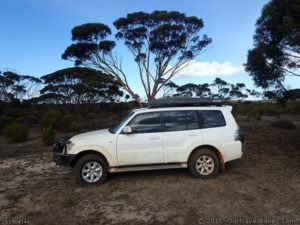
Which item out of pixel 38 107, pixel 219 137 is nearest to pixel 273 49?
pixel 219 137

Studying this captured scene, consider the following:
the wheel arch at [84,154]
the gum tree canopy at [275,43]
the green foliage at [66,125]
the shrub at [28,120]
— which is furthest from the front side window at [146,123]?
the shrub at [28,120]

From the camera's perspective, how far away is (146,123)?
7.63m

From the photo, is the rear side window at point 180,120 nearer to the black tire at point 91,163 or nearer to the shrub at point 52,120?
the black tire at point 91,163

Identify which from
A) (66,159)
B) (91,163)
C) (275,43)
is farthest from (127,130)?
(275,43)

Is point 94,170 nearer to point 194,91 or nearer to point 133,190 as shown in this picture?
point 133,190

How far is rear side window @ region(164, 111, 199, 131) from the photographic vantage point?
7.64 m

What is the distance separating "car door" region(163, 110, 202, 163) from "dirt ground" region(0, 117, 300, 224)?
571mm

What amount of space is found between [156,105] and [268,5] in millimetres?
6237

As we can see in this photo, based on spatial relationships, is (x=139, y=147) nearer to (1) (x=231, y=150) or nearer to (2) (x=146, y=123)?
(2) (x=146, y=123)

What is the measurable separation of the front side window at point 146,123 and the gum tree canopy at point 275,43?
5190 millimetres

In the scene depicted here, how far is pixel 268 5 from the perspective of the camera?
1148 centimetres

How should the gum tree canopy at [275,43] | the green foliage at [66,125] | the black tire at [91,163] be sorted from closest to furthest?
the black tire at [91,163]
the gum tree canopy at [275,43]
the green foliage at [66,125]

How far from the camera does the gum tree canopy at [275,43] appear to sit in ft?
33.5

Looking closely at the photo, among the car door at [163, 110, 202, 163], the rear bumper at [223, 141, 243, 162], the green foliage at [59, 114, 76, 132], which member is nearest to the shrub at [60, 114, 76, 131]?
the green foliage at [59, 114, 76, 132]
